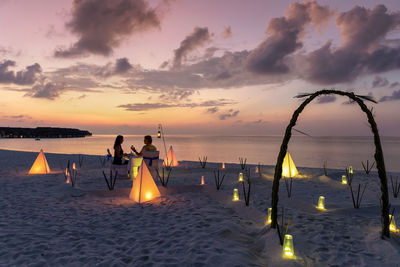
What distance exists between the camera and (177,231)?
4.28 m

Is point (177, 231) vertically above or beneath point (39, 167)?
beneath

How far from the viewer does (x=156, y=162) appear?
9.15 meters

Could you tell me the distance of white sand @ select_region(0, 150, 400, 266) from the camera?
3.29 meters

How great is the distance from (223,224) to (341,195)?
4724 mm

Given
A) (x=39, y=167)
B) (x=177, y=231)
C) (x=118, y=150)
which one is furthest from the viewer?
(x=39, y=167)

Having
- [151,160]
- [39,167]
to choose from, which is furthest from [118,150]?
[39,167]

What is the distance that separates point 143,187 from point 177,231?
2411 millimetres

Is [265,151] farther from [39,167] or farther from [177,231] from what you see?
[177,231]

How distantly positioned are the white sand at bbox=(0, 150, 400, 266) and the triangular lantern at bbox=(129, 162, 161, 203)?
26 cm

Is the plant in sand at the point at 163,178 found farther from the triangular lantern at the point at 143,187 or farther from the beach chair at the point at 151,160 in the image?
the triangular lantern at the point at 143,187

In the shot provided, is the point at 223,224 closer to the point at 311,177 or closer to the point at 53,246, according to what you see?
the point at 53,246

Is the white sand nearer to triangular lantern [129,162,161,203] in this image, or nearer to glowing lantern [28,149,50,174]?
triangular lantern [129,162,161,203]

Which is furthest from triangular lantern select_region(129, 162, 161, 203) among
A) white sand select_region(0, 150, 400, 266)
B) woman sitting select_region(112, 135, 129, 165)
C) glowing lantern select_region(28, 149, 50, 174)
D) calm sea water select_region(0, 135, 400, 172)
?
calm sea water select_region(0, 135, 400, 172)

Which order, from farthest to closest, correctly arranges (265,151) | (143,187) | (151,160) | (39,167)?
(265,151)
(39,167)
(151,160)
(143,187)
